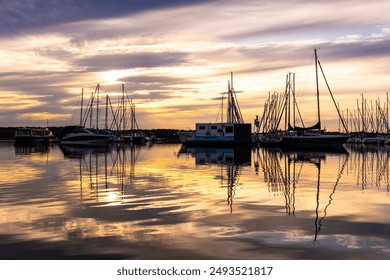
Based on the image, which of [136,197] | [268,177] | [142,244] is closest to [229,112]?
[268,177]

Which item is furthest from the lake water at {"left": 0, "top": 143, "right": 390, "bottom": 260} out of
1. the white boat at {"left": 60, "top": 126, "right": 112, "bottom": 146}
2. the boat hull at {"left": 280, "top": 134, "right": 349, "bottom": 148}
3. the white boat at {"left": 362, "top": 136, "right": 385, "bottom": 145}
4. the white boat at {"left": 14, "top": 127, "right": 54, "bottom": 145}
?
the white boat at {"left": 362, "top": 136, "right": 385, "bottom": 145}

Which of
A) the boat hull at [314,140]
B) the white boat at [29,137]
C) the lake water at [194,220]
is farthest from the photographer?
the white boat at [29,137]

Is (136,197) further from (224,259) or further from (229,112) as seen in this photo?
(229,112)

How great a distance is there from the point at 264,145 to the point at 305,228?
7856 centimetres

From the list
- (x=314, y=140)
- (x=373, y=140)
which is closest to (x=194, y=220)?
(x=314, y=140)

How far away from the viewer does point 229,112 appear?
97.0m

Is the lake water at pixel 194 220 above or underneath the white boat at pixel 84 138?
underneath

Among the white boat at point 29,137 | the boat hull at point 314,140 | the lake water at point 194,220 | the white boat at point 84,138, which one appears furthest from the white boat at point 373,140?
the lake water at point 194,220

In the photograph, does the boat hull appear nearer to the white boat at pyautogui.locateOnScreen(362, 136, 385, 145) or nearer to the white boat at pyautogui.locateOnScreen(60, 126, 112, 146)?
the white boat at pyautogui.locateOnScreen(362, 136, 385, 145)

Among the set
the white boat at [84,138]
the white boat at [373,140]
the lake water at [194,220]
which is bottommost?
the white boat at [373,140]

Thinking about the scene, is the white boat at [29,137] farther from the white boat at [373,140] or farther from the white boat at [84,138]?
the white boat at [373,140]

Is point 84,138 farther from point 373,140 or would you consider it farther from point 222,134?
point 373,140

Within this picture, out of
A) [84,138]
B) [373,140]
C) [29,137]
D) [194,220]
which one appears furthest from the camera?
[373,140]

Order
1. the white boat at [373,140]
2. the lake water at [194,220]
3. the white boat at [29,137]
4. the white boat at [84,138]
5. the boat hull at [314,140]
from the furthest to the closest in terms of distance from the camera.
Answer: the white boat at [373,140], the white boat at [29,137], the white boat at [84,138], the boat hull at [314,140], the lake water at [194,220]
